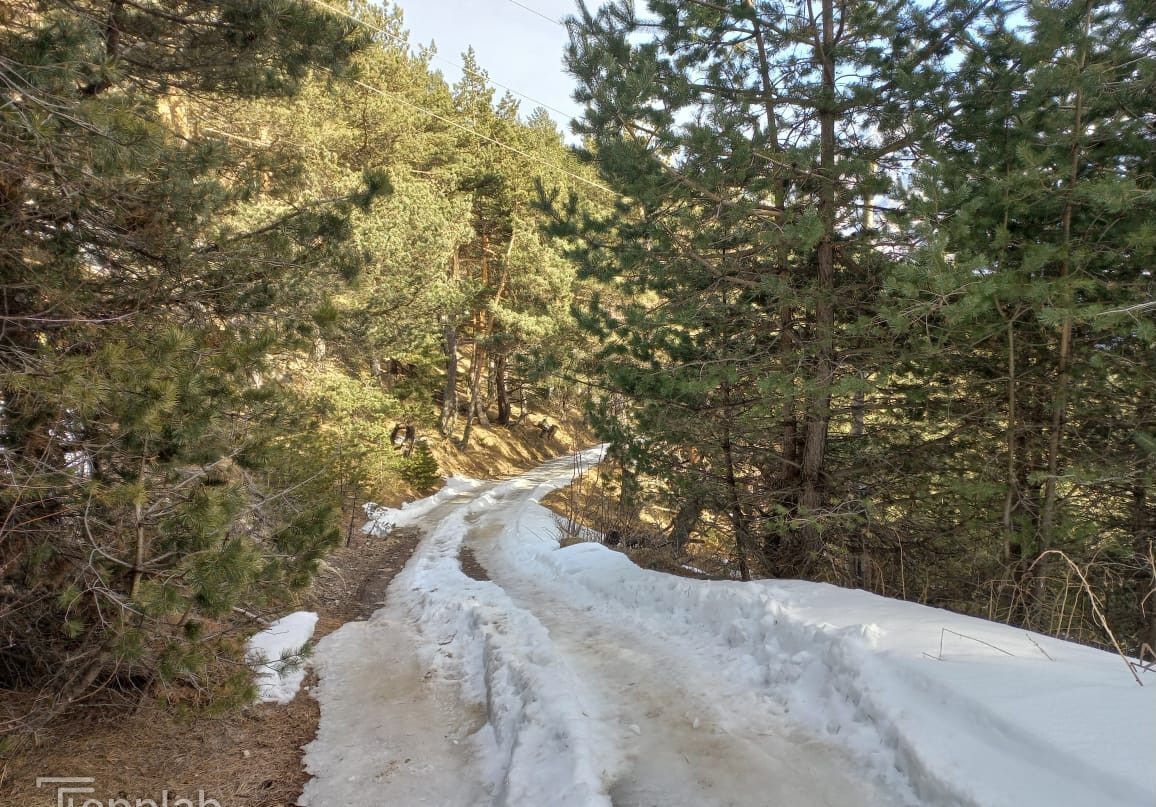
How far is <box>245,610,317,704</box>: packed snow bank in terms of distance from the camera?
449 centimetres

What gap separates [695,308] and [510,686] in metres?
4.19

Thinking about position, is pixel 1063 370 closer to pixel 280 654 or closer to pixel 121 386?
pixel 121 386

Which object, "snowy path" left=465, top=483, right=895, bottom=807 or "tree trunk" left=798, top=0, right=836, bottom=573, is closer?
"snowy path" left=465, top=483, right=895, bottom=807

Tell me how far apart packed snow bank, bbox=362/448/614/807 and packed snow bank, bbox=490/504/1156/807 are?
55.1 inches

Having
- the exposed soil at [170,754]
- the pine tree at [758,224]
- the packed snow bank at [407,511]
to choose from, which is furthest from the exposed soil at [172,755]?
the packed snow bank at [407,511]

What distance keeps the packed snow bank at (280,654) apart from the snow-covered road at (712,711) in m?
0.28

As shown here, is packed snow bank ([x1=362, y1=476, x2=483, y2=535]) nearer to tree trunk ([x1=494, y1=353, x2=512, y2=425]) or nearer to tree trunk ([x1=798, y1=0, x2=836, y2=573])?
tree trunk ([x1=494, y1=353, x2=512, y2=425])

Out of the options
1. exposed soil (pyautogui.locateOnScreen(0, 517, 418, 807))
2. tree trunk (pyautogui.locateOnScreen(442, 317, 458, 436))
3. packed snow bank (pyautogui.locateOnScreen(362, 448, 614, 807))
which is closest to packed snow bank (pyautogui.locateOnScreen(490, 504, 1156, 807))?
packed snow bank (pyautogui.locateOnScreen(362, 448, 614, 807))

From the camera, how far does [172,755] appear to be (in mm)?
3867

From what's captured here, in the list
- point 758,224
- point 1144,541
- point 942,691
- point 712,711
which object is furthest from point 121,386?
point 1144,541

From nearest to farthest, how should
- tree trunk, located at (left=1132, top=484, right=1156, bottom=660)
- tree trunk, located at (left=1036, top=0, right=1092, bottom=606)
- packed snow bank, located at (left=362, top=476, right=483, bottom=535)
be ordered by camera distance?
tree trunk, located at (left=1036, top=0, right=1092, bottom=606)
tree trunk, located at (left=1132, top=484, right=1156, bottom=660)
packed snow bank, located at (left=362, top=476, right=483, bottom=535)

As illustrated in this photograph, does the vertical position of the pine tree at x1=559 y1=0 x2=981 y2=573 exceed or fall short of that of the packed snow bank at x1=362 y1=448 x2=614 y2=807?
it exceeds it

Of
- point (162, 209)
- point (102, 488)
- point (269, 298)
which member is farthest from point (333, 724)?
point (162, 209)

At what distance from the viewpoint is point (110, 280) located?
12.3 ft
